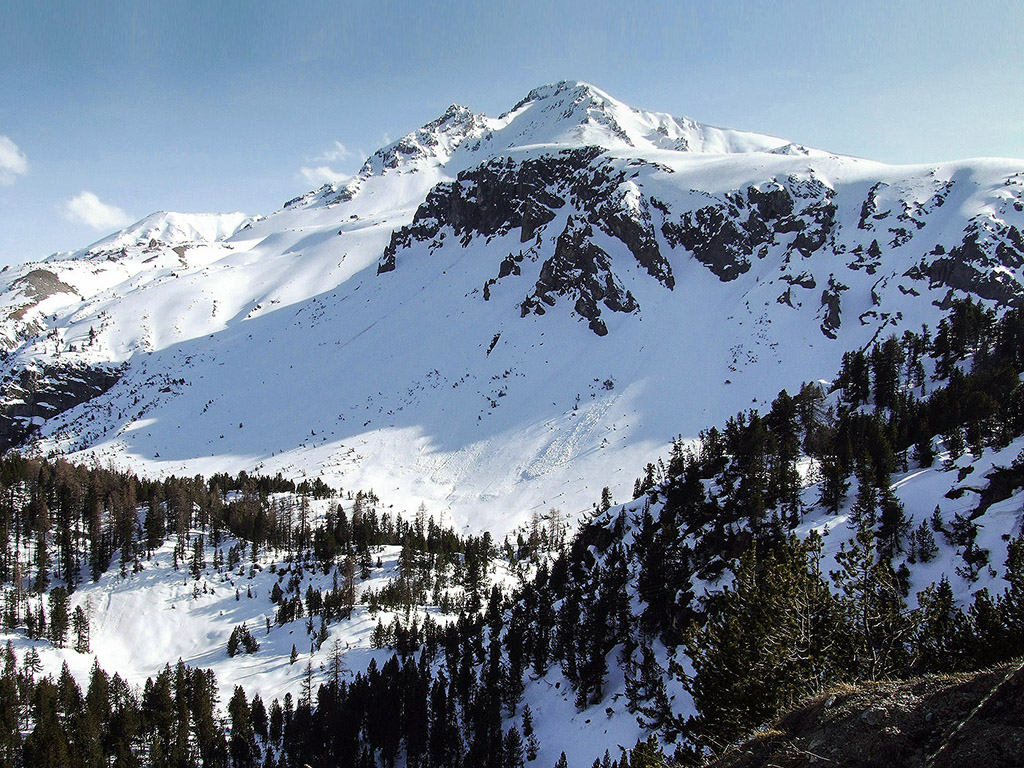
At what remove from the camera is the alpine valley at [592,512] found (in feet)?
111

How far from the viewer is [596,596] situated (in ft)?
222

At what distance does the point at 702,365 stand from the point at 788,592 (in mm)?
140248

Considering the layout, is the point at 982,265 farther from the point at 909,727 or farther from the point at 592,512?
the point at 909,727

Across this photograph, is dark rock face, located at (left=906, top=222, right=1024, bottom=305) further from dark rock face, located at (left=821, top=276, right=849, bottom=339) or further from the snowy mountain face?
dark rock face, located at (left=821, top=276, right=849, bottom=339)

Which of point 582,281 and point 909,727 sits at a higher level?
point 582,281

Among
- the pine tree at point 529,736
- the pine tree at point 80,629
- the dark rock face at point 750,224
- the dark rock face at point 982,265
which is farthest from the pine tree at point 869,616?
the dark rock face at point 750,224

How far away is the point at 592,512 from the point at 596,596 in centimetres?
4193

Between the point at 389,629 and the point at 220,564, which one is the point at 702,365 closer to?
the point at 389,629

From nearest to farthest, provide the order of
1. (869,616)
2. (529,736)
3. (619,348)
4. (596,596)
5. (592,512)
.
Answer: (869,616) → (529,736) → (596,596) → (592,512) → (619,348)

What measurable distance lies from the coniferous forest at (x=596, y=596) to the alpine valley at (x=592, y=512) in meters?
0.30

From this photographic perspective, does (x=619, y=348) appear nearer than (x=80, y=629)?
No

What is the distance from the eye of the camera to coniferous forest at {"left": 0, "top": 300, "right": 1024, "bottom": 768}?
15.3 m

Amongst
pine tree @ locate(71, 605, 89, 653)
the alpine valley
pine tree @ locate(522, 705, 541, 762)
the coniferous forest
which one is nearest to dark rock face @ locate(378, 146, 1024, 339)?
the alpine valley

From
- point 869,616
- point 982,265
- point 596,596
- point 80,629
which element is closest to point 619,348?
point 982,265
